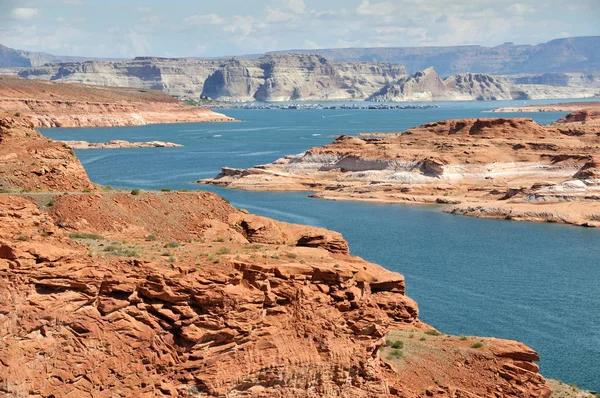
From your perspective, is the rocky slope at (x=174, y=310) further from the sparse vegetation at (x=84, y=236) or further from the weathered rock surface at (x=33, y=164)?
the weathered rock surface at (x=33, y=164)

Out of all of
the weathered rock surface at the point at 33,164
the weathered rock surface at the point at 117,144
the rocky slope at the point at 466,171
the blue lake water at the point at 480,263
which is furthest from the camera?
the weathered rock surface at the point at 117,144

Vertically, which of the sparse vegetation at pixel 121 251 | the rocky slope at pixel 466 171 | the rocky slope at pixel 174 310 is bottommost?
the rocky slope at pixel 466 171

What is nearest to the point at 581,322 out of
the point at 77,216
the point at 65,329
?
the point at 77,216

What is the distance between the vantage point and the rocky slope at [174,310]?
58.0ft

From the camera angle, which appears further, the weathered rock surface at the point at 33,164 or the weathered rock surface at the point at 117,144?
the weathered rock surface at the point at 117,144

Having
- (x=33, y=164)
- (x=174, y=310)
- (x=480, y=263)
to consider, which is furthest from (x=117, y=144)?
(x=174, y=310)

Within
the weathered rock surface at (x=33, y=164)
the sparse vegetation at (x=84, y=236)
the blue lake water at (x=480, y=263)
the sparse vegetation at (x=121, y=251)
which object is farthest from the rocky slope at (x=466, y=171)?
the sparse vegetation at (x=121, y=251)

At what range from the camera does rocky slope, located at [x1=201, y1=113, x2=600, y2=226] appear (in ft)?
278

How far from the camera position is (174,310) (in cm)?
1894

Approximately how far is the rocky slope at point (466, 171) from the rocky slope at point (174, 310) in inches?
2349

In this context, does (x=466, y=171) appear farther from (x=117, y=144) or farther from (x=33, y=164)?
(x=33, y=164)

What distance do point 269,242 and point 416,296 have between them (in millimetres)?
21163

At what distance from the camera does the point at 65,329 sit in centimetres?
1781

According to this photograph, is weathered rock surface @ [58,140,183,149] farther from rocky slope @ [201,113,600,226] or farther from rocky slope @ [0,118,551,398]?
rocky slope @ [0,118,551,398]
